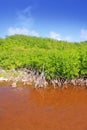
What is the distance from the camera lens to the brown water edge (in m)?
11.8

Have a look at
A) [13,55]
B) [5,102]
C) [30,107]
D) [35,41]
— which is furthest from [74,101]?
[35,41]

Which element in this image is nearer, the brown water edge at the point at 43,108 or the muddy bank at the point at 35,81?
the brown water edge at the point at 43,108

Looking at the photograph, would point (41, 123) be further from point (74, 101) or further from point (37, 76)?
point (37, 76)

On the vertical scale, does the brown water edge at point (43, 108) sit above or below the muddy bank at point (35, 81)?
below

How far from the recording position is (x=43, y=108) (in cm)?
1409

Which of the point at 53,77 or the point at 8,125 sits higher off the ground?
the point at 53,77

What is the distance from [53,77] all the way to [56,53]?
169 centimetres

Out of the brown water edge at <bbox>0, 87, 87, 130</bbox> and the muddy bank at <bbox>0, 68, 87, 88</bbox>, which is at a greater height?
the muddy bank at <bbox>0, 68, 87, 88</bbox>

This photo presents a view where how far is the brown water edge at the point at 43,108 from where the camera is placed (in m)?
11.8

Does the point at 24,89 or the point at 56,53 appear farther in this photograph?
the point at 56,53

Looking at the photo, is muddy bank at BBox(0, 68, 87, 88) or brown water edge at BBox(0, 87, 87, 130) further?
muddy bank at BBox(0, 68, 87, 88)

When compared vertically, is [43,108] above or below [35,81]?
below

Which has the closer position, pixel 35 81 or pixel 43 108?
pixel 43 108

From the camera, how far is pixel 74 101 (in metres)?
15.4
